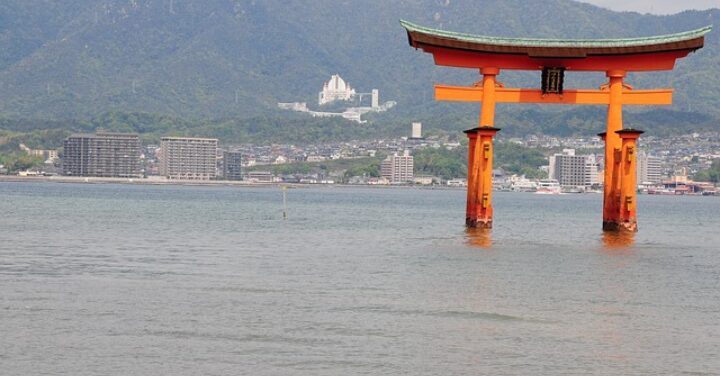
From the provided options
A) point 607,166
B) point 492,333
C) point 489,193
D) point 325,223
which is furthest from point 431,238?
point 492,333

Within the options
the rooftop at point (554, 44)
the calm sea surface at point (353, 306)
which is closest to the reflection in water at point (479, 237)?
the calm sea surface at point (353, 306)

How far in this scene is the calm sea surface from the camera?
2855cm

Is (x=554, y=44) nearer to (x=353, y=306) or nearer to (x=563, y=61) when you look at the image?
(x=563, y=61)

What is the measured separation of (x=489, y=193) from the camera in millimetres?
65125

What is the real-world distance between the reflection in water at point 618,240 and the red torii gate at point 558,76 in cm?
42

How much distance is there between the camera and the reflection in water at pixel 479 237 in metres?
60.5

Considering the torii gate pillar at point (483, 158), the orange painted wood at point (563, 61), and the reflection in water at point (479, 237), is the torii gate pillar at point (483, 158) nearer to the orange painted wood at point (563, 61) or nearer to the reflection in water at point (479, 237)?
the reflection in water at point (479, 237)

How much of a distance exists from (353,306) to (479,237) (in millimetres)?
28222

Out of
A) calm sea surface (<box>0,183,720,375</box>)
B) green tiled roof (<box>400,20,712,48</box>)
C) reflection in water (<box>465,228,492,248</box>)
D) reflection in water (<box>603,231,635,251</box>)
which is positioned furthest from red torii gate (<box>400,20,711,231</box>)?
calm sea surface (<box>0,183,720,375</box>)

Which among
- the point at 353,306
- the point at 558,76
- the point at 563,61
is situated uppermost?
the point at 563,61

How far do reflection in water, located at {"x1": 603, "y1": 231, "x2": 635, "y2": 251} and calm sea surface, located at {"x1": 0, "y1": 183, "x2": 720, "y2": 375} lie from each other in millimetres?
380

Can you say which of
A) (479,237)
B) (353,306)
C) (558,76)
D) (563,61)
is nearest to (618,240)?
(479,237)

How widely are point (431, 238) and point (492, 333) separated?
3542cm

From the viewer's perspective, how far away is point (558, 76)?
66250 millimetres
